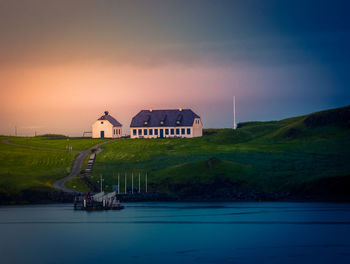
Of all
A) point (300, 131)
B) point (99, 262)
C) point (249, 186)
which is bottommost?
point (99, 262)

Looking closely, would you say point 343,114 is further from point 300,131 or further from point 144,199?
point 144,199

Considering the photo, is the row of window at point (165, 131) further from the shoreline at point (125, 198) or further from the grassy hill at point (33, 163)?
the shoreline at point (125, 198)

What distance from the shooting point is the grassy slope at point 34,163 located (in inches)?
5143

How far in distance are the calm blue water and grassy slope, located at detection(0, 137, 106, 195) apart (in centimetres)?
1365

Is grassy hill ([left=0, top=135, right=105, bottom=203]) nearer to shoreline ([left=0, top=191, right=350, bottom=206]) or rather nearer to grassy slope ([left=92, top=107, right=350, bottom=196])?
shoreline ([left=0, top=191, right=350, bottom=206])

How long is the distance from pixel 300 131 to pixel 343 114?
→ 50.5 ft

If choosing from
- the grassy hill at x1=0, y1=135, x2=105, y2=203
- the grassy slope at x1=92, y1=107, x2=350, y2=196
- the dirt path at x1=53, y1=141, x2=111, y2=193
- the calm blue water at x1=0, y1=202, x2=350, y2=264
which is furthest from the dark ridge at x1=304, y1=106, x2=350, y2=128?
the calm blue water at x1=0, y1=202, x2=350, y2=264

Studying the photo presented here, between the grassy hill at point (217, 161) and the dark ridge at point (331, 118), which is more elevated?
the dark ridge at point (331, 118)

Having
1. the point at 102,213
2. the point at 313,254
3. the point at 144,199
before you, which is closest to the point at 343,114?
the point at 144,199

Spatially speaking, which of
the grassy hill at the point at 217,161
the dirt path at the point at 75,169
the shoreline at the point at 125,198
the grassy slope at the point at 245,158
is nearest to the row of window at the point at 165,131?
the grassy slope at the point at 245,158

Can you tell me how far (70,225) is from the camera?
94188 mm

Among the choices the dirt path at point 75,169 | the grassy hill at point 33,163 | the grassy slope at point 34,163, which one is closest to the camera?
the grassy hill at point 33,163

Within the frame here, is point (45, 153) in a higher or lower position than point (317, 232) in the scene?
higher

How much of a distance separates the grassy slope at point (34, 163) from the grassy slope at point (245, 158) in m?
8.84
